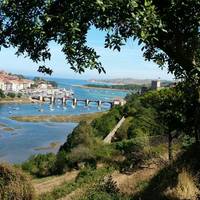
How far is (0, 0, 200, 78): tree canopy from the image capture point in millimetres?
4391

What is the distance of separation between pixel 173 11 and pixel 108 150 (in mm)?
27341

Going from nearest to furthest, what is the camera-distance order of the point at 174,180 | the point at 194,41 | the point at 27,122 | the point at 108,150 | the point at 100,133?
the point at 194,41
the point at 174,180
the point at 108,150
the point at 100,133
the point at 27,122

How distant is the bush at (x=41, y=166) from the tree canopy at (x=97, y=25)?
1107 inches

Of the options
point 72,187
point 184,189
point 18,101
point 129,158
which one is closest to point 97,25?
point 184,189

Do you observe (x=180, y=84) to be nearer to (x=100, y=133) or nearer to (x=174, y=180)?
(x=174, y=180)

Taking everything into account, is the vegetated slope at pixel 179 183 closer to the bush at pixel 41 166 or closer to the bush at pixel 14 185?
the bush at pixel 14 185

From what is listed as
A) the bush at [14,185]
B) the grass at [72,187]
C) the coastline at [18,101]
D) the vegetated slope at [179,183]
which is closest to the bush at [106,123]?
the grass at [72,187]

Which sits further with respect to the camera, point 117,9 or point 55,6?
point 55,6

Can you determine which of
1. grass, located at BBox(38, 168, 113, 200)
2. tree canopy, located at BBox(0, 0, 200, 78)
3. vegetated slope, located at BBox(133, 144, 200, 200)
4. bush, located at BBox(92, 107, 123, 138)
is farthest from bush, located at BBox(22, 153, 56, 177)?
tree canopy, located at BBox(0, 0, 200, 78)

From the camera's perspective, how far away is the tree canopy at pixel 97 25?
4391mm

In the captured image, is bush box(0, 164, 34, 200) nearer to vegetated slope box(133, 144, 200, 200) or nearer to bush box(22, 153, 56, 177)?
vegetated slope box(133, 144, 200, 200)

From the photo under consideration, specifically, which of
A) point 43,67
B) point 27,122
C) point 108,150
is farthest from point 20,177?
point 27,122

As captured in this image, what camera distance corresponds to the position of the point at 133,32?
175 inches

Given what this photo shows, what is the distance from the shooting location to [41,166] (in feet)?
120
